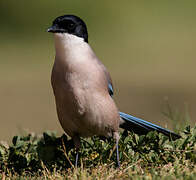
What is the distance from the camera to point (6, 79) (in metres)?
14.6

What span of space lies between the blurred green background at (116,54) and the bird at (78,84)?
12.8 feet

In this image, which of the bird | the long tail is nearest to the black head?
the bird

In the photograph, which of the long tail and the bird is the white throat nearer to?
the bird

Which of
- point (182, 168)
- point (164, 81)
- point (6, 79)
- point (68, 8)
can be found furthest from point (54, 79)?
point (68, 8)

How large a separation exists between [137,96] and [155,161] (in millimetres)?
6960

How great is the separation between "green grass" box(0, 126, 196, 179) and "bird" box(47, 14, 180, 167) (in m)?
0.16

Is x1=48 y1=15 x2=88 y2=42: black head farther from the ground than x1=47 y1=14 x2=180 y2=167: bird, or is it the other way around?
x1=48 y1=15 x2=88 y2=42: black head

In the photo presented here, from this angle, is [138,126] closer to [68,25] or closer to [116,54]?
[68,25]

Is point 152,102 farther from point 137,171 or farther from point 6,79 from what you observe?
point 137,171

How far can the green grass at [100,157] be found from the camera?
16.8 feet

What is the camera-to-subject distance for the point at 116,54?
54.3 feet

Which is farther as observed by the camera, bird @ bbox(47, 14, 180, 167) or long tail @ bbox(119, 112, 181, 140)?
long tail @ bbox(119, 112, 181, 140)

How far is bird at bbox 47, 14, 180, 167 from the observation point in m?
5.74

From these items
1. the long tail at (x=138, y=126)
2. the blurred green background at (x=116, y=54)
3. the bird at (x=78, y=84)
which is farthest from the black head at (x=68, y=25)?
the blurred green background at (x=116, y=54)
